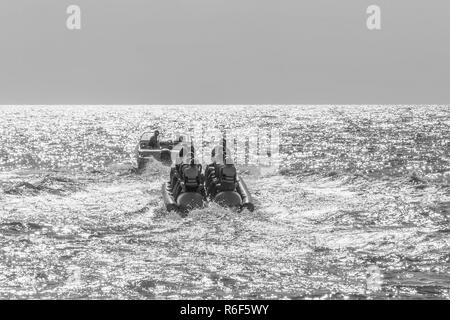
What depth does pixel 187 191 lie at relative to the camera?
2286cm

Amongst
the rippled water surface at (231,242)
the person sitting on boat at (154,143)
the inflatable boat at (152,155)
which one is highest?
the person sitting on boat at (154,143)

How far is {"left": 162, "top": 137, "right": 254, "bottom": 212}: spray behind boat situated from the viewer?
73.7ft

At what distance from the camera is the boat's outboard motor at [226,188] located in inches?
899

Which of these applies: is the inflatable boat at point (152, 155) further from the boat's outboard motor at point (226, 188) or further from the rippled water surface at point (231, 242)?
the boat's outboard motor at point (226, 188)

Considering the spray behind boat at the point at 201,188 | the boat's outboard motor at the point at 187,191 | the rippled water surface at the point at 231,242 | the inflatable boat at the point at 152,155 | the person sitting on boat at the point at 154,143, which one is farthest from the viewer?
the person sitting on boat at the point at 154,143

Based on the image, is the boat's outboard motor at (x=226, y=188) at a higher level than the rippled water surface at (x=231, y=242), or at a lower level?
higher

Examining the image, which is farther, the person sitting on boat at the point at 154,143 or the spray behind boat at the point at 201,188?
the person sitting on boat at the point at 154,143

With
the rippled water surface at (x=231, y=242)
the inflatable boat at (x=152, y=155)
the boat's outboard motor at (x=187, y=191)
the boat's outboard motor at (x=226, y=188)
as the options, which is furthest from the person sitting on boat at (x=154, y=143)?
the boat's outboard motor at (x=187, y=191)

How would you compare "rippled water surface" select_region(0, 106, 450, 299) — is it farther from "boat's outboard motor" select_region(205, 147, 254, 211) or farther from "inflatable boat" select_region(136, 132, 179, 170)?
"inflatable boat" select_region(136, 132, 179, 170)

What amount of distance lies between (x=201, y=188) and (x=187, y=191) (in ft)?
2.84

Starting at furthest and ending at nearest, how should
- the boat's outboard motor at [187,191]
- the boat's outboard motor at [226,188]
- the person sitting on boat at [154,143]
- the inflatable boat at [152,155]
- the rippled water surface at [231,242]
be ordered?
the person sitting on boat at [154,143] → the inflatable boat at [152,155] → the boat's outboard motor at [226,188] → the boat's outboard motor at [187,191] → the rippled water surface at [231,242]
